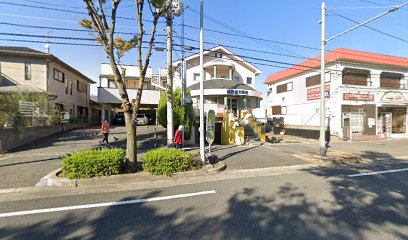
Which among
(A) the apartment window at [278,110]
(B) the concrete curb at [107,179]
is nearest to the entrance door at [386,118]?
(A) the apartment window at [278,110]

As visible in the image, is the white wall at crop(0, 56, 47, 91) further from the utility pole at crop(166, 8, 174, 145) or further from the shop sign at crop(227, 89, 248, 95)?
the shop sign at crop(227, 89, 248, 95)

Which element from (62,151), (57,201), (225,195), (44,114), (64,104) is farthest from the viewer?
(64,104)

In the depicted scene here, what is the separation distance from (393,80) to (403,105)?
2.83 metres

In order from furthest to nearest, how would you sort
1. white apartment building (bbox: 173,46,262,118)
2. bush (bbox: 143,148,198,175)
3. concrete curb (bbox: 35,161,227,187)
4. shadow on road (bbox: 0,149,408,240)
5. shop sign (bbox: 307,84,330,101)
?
shop sign (bbox: 307,84,330,101) → white apartment building (bbox: 173,46,262,118) → bush (bbox: 143,148,198,175) → concrete curb (bbox: 35,161,227,187) → shadow on road (bbox: 0,149,408,240)

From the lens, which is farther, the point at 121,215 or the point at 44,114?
the point at 44,114

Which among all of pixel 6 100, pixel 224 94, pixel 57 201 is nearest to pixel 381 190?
pixel 57 201

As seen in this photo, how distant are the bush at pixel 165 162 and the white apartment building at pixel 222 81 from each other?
10.6m

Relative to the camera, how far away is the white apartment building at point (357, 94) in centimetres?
1942

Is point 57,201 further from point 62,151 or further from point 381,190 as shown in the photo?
point 381,190

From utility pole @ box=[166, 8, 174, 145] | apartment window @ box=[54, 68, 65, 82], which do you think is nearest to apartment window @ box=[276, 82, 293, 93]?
utility pole @ box=[166, 8, 174, 145]

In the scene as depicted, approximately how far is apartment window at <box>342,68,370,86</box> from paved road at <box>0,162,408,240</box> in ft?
56.1

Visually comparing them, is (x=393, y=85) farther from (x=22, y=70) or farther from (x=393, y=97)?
(x=22, y=70)

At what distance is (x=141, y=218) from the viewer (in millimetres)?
3855

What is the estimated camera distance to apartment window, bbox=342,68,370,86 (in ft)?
65.8
